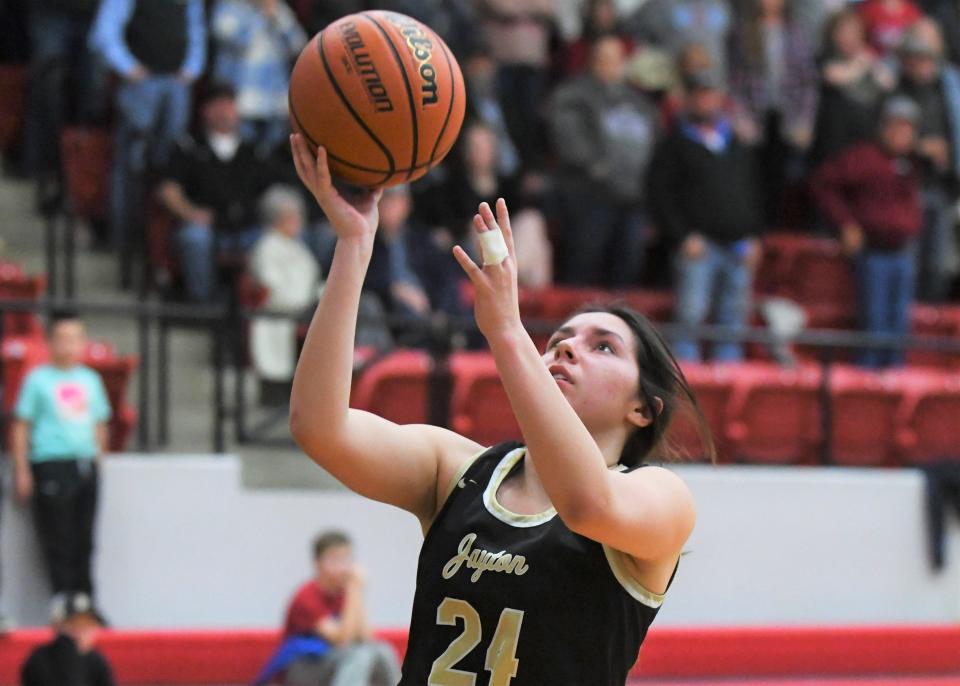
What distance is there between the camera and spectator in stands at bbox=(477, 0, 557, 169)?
9.93 m

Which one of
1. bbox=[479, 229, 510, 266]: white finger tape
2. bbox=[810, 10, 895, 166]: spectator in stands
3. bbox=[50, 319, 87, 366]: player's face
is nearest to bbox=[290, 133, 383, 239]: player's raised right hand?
bbox=[479, 229, 510, 266]: white finger tape

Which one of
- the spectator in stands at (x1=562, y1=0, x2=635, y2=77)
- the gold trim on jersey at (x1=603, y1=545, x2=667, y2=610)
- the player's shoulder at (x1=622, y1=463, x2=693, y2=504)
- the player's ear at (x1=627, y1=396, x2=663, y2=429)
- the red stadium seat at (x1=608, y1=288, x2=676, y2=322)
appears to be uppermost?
the spectator in stands at (x1=562, y1=0, x2=635, y2=77)

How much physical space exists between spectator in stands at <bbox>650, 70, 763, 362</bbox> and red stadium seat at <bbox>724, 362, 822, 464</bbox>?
0.57 meters

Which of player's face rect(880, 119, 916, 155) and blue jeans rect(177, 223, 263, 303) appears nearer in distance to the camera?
blue jeans rect(177, 223, 263, 303)

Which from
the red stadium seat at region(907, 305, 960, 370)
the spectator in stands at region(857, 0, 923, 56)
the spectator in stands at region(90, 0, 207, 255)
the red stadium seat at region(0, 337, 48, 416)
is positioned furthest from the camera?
the spectator in stands at region(857, 0, 923, 56)

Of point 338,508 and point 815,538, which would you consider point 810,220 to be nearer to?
point 815,538

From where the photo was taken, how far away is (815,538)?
323 inches

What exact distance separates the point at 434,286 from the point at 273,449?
1332 mm

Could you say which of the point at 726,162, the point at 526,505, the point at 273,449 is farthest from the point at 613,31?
the point at 526,505

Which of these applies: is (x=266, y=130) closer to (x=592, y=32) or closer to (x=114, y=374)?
(x=114, y=374)

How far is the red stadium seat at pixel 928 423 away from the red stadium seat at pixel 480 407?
2201mm

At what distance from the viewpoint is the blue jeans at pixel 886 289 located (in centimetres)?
936

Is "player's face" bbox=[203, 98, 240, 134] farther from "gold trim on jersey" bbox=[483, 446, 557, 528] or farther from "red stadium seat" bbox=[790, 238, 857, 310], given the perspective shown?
"gold trim on jersey" bbox=[483, 446, 557, 528]

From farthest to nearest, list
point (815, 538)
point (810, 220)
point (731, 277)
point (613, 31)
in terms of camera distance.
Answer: point (810, 220) → point (613, 31) → point (731, 277) → point (815, 538)
